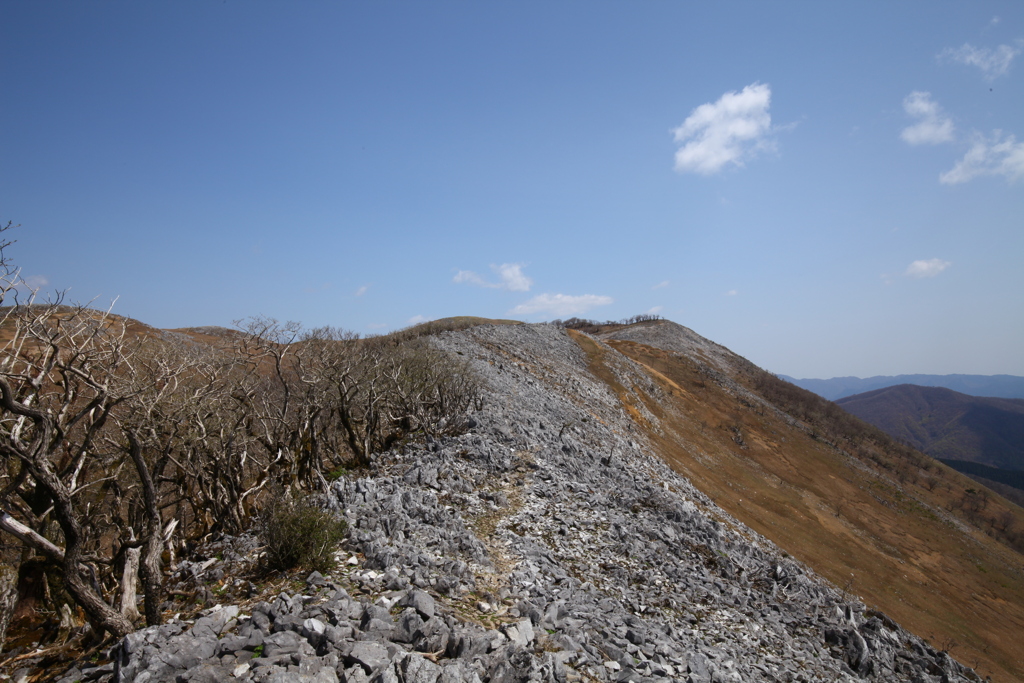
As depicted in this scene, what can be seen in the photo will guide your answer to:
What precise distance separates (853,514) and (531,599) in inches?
1456

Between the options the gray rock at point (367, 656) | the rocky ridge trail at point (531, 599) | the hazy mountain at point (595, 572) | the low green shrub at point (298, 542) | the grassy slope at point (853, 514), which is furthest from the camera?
the grassy slope at point (853, 514)

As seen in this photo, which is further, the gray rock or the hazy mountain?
the hazy mountain

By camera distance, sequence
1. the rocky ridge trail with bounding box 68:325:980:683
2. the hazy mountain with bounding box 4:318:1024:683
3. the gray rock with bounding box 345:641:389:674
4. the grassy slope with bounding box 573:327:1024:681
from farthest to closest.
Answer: the grassy slope with bounding box 573:327:1024:681 < the hazy mountain with bounding box 4:318:1024:683 < the rocky ridge trail with bounding box 68:325:980:683 < the gray rock with bounding box 345:641:389:674

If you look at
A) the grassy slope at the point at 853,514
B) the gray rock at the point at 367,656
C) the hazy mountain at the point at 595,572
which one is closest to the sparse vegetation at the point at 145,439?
the hazy mountain at the point at 595,572

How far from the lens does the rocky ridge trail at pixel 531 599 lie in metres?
7.09

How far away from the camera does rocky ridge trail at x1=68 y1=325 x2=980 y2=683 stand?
23.3ft

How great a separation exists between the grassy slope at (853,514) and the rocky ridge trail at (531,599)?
22.4 feet

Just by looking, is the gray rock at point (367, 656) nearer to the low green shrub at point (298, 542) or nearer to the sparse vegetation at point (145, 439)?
the low green shrub at point (298, 542)

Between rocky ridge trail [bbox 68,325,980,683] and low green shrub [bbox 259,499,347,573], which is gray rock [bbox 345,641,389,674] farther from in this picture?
low green shrub [bbox 259,499,347,573]

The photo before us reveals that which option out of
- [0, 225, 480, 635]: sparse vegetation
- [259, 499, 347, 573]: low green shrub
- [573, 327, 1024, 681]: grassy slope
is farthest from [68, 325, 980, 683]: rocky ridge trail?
[573, 327, 1024, 681]: grassy slope

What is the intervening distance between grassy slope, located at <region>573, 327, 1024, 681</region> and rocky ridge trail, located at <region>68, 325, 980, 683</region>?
22.4ft

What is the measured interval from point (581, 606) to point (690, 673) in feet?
→ 9.19

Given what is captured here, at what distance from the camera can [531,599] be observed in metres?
11.4

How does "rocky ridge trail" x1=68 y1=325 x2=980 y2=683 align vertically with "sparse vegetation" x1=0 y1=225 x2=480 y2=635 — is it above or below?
below
